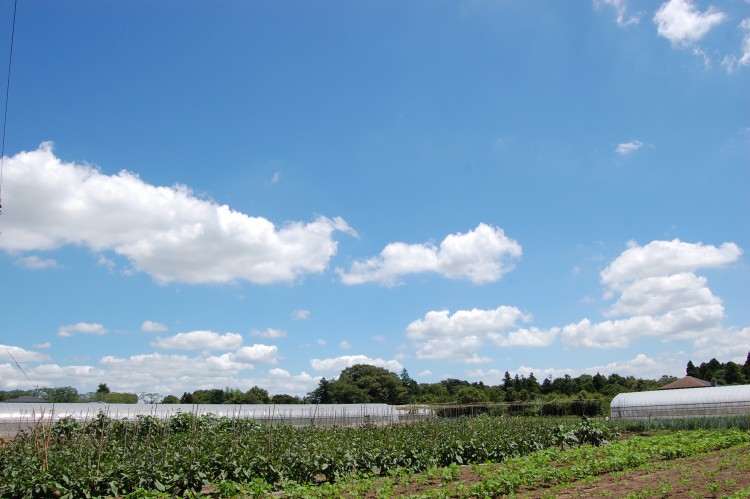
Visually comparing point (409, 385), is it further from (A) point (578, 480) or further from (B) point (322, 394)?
(A) point (578, 480)

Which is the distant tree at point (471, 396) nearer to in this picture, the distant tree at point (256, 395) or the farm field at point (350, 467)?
the distant tree at point (256, 395)

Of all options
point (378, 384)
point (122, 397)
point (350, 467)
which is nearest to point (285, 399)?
point (378, 384)

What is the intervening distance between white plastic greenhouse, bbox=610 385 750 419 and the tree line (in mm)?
9577

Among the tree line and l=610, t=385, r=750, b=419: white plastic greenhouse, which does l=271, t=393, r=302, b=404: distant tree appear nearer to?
the tree line

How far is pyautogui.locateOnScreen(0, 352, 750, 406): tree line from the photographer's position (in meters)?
50.8

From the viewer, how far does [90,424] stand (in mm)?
16281

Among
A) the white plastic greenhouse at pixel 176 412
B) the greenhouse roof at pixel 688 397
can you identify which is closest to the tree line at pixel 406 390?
the greenhouse roof at pixel 688 397

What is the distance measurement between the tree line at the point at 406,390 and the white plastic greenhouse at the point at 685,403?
9.58 m

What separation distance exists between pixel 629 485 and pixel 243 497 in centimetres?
686

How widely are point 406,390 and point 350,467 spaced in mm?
55701

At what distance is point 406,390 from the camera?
6681 centimetres

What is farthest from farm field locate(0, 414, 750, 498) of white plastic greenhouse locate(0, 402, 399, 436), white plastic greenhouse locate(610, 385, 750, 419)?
white plastic greenhouse locate(610, 385, 750, 419)

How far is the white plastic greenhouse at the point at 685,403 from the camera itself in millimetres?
31703

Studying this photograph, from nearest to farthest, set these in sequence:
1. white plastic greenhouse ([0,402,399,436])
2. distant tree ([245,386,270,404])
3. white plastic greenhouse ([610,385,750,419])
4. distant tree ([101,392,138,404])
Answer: white plastic greenhouse ([0,402,399,436])
white plastic greenhouse ([610,385,750,419])
distant tree ([245,386,270,404])
distant tree ([101,392,138,404])
